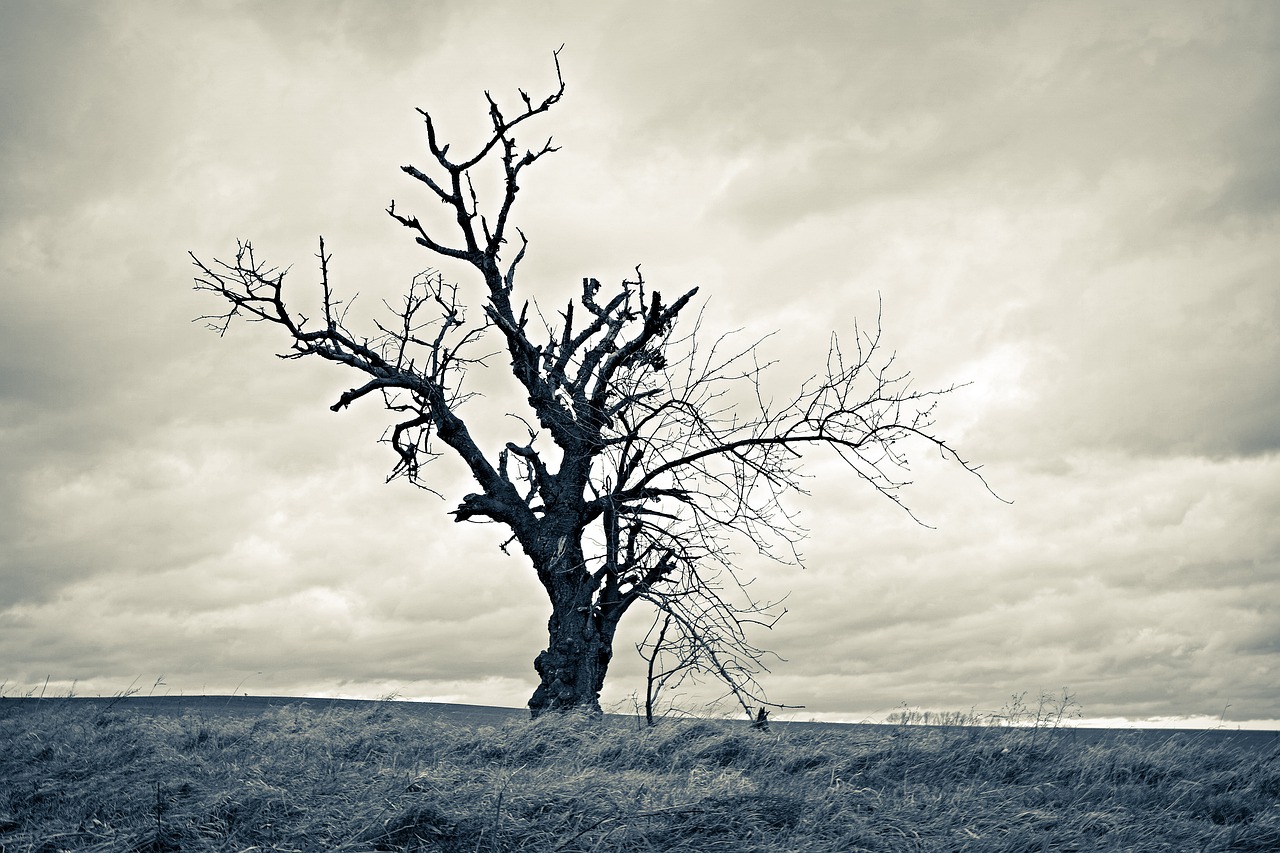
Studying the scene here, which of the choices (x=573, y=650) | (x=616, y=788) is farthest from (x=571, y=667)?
(x=616, y=788)

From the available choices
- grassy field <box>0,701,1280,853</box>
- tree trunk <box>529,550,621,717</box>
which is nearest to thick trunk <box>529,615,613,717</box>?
tree trunk <box>529,550,621,717</box>

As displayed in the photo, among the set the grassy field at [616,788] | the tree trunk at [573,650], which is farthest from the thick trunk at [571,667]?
the grassy field at [616,788]

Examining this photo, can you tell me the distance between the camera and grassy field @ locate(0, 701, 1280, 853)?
5.72 m

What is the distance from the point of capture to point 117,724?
445 inches

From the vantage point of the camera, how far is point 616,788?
6.41 m

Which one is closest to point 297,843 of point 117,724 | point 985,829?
point 985,829

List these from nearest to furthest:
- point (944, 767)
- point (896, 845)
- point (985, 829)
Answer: point (896, 845) < point (985, 829) < point (944, 767)

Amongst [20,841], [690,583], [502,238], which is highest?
[502,238]

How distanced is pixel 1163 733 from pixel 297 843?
10.3 m

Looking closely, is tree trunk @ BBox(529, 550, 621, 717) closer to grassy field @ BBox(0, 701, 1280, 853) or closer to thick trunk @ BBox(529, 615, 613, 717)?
thick trunk @ BBox(529, 615, 613, 717)

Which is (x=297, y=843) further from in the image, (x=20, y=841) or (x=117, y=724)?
(x=117, y=724)

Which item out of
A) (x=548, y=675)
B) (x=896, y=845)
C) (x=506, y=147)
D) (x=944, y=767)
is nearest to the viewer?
(x=896, y=845)

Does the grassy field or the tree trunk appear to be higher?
the tree trunk

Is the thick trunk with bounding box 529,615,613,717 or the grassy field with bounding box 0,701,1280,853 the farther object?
the thick trunk with bounding box 529,615,613,717
